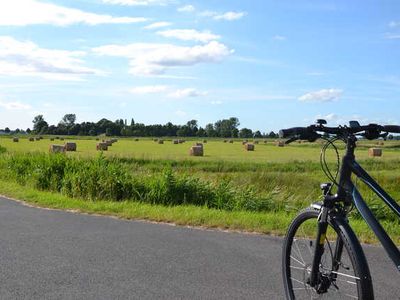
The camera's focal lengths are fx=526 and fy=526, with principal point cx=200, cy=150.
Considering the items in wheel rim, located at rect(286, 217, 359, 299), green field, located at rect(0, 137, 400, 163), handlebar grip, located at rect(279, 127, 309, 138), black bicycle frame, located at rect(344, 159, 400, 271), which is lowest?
green field, located at rect(0, 137, 400, 163)

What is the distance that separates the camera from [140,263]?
6102mm

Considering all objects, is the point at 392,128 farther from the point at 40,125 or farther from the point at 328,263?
the point at 40,125

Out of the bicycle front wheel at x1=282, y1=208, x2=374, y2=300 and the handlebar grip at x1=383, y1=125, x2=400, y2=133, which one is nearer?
the bicycle front wheel at x1=282, y1=208, x2=374, y2=300

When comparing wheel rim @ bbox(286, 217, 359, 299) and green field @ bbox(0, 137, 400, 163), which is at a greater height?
wheel rim @ bbox(286, 217, 359, 299)

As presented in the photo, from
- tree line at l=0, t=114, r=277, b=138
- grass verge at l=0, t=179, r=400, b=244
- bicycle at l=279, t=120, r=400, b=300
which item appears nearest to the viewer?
bicycle at l=279, t=120, r=400, b=300

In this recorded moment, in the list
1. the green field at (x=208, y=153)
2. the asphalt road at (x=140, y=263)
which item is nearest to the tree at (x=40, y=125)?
the green field at (x=208, y=153)

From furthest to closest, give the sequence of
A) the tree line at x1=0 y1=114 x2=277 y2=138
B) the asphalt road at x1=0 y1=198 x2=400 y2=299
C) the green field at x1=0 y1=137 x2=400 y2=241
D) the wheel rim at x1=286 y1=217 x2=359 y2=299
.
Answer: the tree line at x1=0 y1=114 x2=277 y2=138
the green field at x1=0 y1=137 x2=400 y2=241
the asphalt road at x1=0 y1=198 x2=400 y2=299
the wheel rim at x1=286 y1=217 x2=359 y2=299

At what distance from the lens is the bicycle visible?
3.29 meters

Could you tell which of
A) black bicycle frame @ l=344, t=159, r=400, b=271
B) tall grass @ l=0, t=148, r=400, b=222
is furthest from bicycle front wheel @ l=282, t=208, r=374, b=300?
tall grass @ l=0, t=148, r=400, b=222

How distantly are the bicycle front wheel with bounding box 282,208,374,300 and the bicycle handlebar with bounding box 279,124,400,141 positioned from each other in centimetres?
56

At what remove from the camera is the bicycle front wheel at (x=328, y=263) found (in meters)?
3.18

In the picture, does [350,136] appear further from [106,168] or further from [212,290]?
[106,168]

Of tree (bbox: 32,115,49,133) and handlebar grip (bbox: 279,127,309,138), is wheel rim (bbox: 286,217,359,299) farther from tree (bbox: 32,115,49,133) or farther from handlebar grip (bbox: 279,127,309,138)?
tree (bbox: 32,115,49,133)

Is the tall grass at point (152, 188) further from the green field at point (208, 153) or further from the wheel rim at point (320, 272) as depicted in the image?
the green field at point (208, 153)
